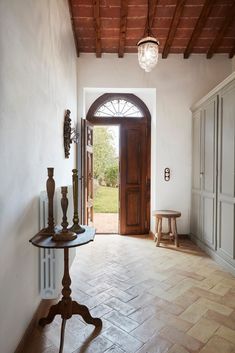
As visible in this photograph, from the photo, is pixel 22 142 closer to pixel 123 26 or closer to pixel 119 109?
pixel 123 26

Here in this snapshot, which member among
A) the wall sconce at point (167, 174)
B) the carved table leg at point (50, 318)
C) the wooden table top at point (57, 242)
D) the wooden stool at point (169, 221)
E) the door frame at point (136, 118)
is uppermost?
the door frame at point (136, 118)

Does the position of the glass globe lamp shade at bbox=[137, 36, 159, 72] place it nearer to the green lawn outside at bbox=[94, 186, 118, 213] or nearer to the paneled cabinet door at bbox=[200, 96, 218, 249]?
the paneled cabinet door at bbox=[200, 96, 218, 249]

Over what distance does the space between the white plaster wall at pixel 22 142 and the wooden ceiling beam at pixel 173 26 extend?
1993 millimetres

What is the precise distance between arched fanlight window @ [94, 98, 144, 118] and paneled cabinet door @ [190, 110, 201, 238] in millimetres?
1151

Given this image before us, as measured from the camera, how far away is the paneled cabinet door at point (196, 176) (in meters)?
4.09

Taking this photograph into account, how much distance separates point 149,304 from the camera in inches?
91.2

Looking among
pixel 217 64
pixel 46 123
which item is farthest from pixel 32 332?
pixel 217 64

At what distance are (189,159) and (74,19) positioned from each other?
3.09 meters

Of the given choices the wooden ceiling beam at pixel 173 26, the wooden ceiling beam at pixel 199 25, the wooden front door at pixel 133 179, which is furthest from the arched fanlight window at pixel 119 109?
the wooden ceiling beam at pixel 199 25

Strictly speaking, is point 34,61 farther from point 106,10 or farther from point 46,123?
point 106,10

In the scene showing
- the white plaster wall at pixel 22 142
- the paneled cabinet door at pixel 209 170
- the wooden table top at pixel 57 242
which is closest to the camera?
the white plaster wall at pixel 22 142

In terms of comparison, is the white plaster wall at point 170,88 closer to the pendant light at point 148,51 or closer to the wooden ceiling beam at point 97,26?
the wooden ceiling beam at point 97,26

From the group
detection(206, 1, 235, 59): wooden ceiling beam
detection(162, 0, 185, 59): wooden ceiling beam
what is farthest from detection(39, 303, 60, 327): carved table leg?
detection(206, 1, 235, 59): wooden ceiling beam

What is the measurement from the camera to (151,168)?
15.9 feet
